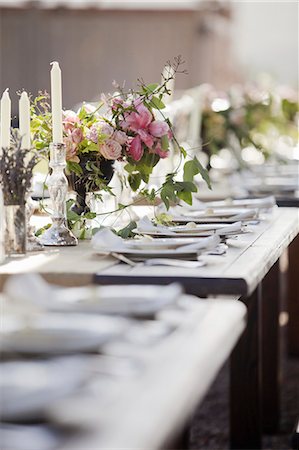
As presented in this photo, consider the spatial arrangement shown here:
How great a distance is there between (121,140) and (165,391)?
132cm

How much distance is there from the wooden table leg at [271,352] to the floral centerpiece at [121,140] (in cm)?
143

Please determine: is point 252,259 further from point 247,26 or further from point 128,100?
point 247,26

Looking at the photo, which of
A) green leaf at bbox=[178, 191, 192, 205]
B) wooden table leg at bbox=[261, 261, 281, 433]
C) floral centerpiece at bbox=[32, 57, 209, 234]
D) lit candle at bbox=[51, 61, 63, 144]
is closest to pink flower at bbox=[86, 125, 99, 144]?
floral centerpiece at bbox=[32, 57, 209, 234]

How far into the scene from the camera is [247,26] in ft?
73.0

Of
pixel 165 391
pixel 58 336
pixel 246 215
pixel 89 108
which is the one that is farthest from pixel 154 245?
pixel 165 391

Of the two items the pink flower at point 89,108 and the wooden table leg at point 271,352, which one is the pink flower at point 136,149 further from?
the wooden table leg at point 271,352

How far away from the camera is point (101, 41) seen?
28.2ft

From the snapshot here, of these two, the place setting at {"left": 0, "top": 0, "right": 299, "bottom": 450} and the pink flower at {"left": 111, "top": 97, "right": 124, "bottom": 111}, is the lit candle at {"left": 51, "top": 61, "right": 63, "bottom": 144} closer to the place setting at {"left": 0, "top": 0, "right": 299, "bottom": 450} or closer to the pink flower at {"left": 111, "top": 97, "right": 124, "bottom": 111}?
the place setting at {"left": 0, "top": 0, "right": 299, "bottom": 450}

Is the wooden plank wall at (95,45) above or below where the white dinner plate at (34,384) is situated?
above

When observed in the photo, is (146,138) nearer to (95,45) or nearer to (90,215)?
(90,215)

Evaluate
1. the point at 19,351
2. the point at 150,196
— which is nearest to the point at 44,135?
the point at 150,196

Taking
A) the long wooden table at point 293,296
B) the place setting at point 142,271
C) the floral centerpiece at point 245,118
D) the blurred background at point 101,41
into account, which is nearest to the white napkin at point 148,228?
the place setting at point 142,271

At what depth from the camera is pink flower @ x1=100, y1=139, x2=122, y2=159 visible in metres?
2.41

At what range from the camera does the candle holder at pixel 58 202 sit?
7.61ft
